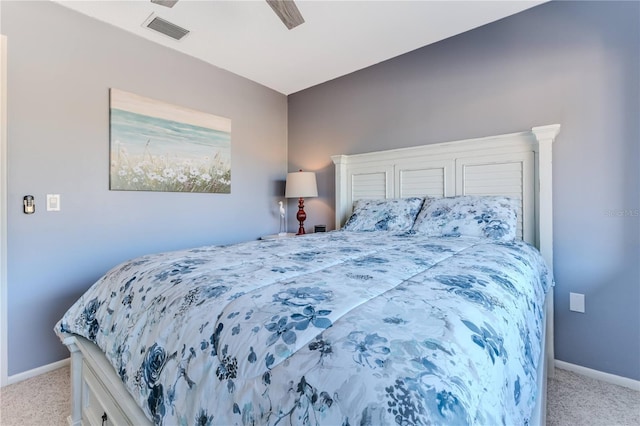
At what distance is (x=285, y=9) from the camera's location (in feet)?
5.35

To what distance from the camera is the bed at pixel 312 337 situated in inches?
19.5

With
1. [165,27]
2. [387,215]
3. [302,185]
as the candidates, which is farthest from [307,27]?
[387,215]

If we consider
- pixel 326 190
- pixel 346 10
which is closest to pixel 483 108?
pixel 346 10

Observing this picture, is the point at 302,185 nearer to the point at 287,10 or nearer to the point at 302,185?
the point at 302,185

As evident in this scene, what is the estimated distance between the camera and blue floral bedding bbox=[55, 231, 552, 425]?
1.60 ft

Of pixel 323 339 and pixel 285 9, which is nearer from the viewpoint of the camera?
pixel 323 339

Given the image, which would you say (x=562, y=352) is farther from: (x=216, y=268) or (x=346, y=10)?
(x=346, y=10)

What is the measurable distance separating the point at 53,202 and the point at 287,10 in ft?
6.28

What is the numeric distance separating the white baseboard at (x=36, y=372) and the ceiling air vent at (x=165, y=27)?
244 cm

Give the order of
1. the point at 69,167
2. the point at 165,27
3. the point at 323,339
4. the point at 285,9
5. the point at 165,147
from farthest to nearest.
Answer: the point at 165,147
the point at 165,27
the point at 69,167
the point at 285,9
the point at 323,339

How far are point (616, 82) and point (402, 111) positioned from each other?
1.42 m

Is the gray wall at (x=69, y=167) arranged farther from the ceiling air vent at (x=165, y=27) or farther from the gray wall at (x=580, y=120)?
the gray wall at (x=580, y=120)

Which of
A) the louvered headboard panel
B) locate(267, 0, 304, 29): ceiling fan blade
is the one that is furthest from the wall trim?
the louvered headboard panel

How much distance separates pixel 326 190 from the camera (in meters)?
3.41
